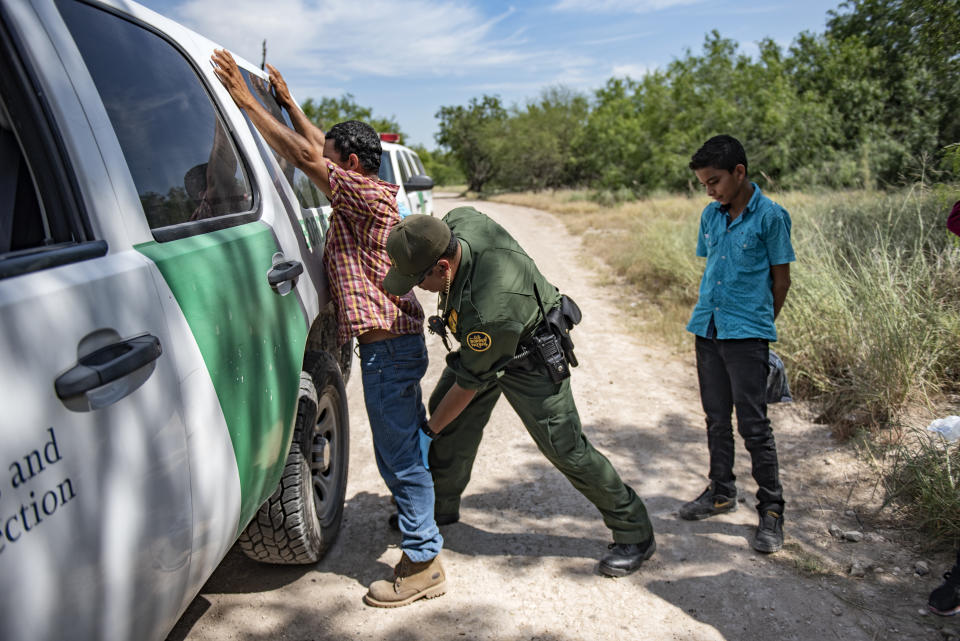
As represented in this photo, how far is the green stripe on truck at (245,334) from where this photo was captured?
1793 millimetres

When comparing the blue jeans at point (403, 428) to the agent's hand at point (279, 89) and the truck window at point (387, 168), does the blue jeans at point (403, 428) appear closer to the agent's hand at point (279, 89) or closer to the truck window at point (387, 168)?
the agent's hand at point (279, 89)

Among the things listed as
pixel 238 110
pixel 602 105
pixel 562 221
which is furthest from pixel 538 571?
pixel 602 105

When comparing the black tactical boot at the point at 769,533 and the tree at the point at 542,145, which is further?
the tree at the point at 542,145

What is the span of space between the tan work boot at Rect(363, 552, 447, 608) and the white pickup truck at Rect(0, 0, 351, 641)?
813mm

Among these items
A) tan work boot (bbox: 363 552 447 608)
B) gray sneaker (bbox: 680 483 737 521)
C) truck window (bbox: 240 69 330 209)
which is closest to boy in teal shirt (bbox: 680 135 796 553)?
gray sneaker (bbox: 680 483 737 521)

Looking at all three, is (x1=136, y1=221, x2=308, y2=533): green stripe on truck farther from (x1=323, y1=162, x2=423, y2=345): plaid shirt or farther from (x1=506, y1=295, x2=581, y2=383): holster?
(x1=506, y1=295, x2=581, y2=383): holster

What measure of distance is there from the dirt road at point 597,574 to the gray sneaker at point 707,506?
0.05 meters

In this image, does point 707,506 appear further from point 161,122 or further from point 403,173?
point 403,173

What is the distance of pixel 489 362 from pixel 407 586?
1.07 meters

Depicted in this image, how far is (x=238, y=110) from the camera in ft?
8.78

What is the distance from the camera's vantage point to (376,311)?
107 inches

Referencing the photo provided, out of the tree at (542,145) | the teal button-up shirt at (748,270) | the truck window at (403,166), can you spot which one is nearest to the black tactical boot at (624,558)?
the teal button-up shirt at (748,270)

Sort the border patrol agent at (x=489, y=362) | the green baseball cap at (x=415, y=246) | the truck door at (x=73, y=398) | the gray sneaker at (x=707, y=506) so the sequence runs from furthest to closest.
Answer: the gray sneaker at (x=707, y=506) < the border patrol agent at (x=489, y=362) < the green baseball cap at (x=415, y=246) < the truck door at (x=73, y=398)

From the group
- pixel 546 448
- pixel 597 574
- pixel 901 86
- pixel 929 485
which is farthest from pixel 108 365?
pixel 901 86
